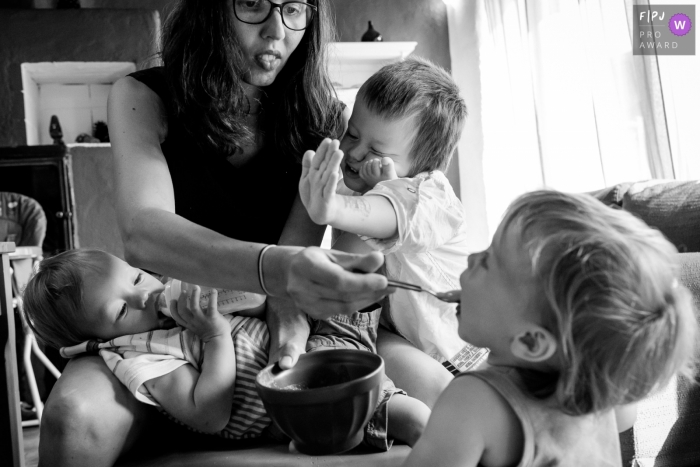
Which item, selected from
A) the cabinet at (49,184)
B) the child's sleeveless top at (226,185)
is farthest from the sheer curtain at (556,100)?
the cabinet at (49,184)

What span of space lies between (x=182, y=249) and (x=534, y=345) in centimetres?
62

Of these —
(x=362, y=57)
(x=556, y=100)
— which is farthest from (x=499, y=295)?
(x=362, y=57)

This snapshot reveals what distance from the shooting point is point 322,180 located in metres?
1.08

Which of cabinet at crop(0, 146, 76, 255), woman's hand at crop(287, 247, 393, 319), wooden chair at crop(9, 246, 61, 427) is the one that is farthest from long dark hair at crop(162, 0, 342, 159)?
cabinet at crop(0, 146, 76, 255)

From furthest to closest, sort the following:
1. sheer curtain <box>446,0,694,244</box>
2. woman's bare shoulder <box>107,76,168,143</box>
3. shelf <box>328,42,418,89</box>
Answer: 1. shelf <box>328,42,418,89</box>
2. sheer curtain <box>446,0,694,244</box>
3. woman's bare shoulder <box>107,76,168,143</box>

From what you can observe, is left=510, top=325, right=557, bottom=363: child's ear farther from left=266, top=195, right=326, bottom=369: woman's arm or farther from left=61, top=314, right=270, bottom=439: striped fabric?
left=61, top=314, right=270, bottom=439: striped fabric

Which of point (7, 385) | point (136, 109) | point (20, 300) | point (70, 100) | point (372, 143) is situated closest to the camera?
point (136, 109)

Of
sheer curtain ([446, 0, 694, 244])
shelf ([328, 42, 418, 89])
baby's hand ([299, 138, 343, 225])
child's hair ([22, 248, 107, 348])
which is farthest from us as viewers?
shelf ([328, 42, 418, 89])

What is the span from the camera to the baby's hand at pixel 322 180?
3.41 feet

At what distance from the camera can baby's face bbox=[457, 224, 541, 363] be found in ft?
2.96

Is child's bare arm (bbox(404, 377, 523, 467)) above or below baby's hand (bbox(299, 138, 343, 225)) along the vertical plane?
below

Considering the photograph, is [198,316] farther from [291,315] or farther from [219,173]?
[219,173]

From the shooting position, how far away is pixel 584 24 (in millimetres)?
3391

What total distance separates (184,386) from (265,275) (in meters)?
0.32
